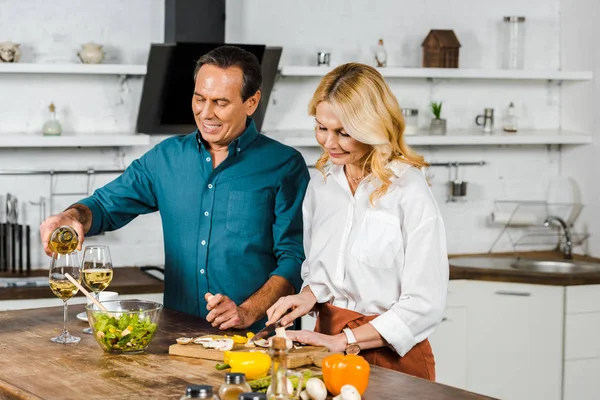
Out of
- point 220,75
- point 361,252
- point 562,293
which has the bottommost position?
point 562,293

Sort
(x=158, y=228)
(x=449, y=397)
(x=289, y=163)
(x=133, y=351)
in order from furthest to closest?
(x=158, y=228) → (x=289, y=163) → (x=133, y=351) → (x=449, y=397)

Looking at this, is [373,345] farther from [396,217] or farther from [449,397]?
[449,397]

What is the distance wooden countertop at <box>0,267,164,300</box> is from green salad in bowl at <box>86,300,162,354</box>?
1776 mm

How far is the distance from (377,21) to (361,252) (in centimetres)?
298

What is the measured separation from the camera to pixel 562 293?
473 centimetres

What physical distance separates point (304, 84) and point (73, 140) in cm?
139

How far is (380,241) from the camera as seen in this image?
264 cm

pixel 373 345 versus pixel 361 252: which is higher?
pixel 361 252

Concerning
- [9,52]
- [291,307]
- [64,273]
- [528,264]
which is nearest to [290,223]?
[291,307]

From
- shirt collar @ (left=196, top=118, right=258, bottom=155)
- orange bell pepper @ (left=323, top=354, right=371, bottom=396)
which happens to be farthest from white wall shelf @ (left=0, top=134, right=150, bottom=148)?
orange bell pepper @ (left=323, top=354, right=371, bottom=396)

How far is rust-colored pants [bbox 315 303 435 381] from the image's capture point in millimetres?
2650

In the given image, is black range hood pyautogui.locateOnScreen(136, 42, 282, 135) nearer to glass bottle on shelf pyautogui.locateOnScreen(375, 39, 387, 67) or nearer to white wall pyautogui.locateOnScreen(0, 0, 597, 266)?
white wall pyautogui.locateOnScreen(0, 0, 597, 266)

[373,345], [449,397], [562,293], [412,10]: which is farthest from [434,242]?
[412,10]

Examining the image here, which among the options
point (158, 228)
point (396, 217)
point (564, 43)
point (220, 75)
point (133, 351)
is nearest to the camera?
point (133, 351)
